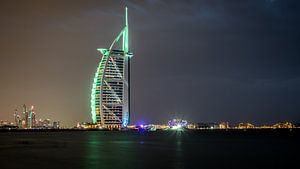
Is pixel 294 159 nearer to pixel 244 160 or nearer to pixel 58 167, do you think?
pixel 244 160

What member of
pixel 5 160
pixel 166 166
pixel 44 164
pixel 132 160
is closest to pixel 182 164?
pixel 166 166

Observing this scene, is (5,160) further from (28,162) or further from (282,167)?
(282,167)

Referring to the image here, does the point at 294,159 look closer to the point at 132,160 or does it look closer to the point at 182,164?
the point at 182,164

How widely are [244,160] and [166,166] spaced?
11968 mm

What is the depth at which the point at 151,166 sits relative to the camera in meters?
50.6

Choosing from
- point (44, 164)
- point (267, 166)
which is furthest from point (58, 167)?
point (267, 166)

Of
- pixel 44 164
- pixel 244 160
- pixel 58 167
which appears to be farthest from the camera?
pixel 244 160

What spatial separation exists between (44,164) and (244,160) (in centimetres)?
2399

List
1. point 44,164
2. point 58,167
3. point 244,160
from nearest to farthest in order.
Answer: point 58,167 < point 44,164 < point 244,160

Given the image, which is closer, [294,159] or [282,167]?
[282,167]

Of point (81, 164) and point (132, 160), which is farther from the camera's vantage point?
point (132, 160)

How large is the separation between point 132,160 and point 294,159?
20670 mm

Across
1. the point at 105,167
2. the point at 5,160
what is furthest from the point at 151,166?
the point at 5,160

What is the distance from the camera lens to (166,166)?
166 ft
